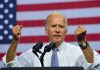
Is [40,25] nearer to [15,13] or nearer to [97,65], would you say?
[15,13]

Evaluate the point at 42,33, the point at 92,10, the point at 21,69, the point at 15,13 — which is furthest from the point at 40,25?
the point at 21,69

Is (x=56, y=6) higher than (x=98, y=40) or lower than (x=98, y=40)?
higher

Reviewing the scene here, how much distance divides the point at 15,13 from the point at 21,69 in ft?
7.04

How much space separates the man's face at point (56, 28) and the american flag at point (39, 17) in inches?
46.1

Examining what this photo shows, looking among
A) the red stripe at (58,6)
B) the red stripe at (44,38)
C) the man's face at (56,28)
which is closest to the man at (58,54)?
the man's face at (56,28)

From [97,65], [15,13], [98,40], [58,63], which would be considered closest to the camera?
[97,65]

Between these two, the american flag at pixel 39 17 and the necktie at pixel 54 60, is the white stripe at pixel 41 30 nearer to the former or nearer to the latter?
the american flag at pixel 39 17

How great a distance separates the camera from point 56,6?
3.57 metres

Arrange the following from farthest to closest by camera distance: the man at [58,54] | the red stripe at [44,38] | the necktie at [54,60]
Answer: the red stripe at [44,38] < the necktie at [54,60] < the man at [58,54]

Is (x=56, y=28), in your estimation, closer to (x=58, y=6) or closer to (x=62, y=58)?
(x=62, y=58)

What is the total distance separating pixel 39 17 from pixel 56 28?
55.6 inches

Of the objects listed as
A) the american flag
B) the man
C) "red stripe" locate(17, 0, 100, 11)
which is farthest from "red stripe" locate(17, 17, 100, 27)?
the man

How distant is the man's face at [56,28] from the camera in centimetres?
223

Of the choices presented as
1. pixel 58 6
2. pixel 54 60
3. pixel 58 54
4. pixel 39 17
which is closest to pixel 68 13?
pixel 58 6
